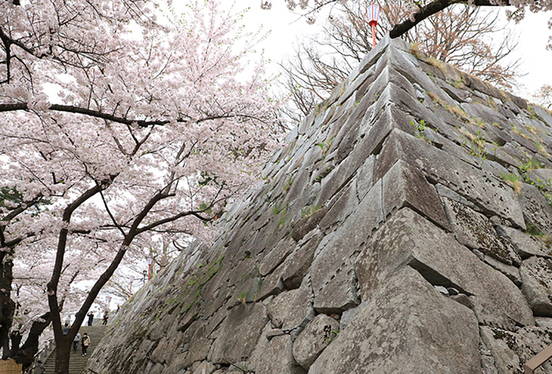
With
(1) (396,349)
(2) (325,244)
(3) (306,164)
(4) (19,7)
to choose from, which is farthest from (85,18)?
(1) (396,349)

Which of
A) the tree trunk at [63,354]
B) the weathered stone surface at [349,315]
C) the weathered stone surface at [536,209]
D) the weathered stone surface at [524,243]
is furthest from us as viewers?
the tree trunk at [63,354]

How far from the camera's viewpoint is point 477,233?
260cm

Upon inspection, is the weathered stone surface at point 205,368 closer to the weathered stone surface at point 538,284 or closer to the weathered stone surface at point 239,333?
the weathered stone surface at point 239,333

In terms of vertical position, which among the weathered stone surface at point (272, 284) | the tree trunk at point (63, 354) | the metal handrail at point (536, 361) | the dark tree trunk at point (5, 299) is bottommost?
the metal handrail at point (536, 361)

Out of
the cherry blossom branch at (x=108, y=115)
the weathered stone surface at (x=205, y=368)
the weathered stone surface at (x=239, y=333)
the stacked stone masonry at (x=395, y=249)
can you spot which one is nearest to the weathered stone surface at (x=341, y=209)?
the stacked stone masonry at (x=395, y=249)

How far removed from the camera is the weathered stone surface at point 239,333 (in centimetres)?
317

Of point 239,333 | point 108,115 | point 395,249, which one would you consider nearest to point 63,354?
point 239,333

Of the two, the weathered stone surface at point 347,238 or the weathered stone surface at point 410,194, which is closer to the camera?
the weathered stone surface at point 410,194

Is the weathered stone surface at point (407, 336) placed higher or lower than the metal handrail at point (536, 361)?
higher

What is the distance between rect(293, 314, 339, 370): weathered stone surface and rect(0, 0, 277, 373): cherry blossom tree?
10.3 feet

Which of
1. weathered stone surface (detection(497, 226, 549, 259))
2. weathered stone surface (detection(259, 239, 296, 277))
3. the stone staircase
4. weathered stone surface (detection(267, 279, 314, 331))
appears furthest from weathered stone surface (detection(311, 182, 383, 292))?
the stone staircase

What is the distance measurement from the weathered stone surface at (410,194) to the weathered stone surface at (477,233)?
0.35ft

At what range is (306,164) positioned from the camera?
511 centimetres

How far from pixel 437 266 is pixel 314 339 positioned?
0.90 meters
